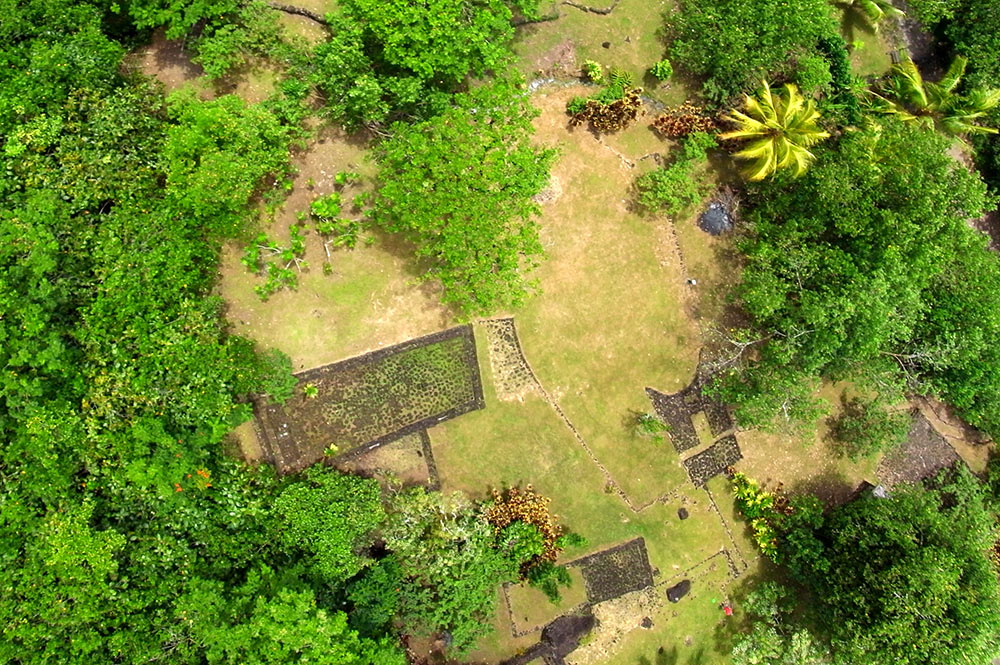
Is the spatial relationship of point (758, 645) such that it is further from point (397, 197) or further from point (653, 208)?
point (397, 197)

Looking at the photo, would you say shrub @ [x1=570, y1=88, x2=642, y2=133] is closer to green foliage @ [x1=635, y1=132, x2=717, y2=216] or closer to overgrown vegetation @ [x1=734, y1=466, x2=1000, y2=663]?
green foliage @ [x1=635, y1=132, x2=717, y2=216]

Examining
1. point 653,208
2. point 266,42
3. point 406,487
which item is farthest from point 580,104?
point 406,487

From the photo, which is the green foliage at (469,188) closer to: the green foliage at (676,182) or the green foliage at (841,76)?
the green foliage at (676,182)

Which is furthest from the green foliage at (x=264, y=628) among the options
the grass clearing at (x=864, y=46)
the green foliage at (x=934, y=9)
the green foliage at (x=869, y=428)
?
the green foliage at (x=934, y=9)

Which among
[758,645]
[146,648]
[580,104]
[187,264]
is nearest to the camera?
[146,648]

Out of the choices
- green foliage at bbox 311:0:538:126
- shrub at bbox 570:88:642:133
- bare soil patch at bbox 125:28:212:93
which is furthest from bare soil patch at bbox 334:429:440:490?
bare soil patch at bbox 125:28:212:93

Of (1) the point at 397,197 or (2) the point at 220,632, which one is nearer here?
(2) the point at 220,632

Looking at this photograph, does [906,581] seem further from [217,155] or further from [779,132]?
[217,155]
